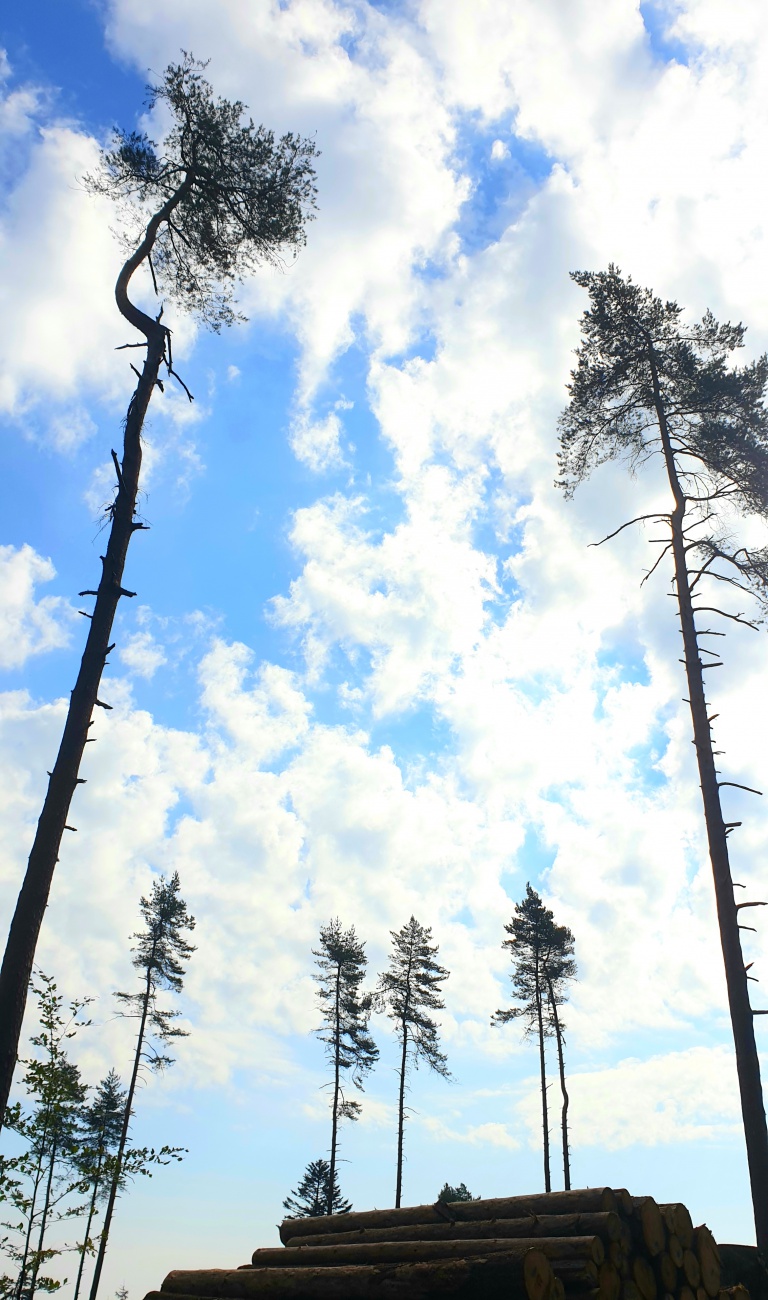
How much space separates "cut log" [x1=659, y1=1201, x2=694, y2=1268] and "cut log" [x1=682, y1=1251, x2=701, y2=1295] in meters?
0.08

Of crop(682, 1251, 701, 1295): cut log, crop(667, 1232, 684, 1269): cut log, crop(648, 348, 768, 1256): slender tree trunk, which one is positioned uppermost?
crop(648, 348, 768, 1256): slender tree trunk

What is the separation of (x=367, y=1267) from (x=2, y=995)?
17.9ft

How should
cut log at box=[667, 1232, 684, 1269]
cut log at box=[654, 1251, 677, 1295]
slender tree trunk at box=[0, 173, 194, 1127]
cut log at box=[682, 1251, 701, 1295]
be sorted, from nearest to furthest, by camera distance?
slender tree trunk at box=[0, 173, 194, 1127], cut log at box=[654, 1251, 677, 1295], cut log at box=[667, 1232, 684, 1269], cut log at box=[682, 1251, 701, 1295]

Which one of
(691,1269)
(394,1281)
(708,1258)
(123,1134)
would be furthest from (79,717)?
(123,1134)

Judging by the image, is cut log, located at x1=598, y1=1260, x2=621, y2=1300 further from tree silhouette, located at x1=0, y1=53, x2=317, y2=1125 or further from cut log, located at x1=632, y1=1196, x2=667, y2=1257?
tree silhouette, located at x1=0, y1=53, x2=317, y2=1125

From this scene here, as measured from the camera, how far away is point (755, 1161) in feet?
34.1

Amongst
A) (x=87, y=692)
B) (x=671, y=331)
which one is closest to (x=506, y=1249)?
(x=87, y=692)

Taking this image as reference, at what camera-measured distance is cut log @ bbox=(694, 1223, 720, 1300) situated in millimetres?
9859

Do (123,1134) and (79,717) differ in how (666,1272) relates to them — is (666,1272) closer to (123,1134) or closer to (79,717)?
(79,717)

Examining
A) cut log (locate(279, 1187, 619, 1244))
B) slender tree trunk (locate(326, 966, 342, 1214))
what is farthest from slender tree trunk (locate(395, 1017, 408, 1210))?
cut log (locate(279, 1187, 619, 1244))

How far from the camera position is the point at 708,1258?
10000 mm

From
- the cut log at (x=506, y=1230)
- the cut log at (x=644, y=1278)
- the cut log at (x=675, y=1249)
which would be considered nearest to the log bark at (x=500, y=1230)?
the cut log at (x=506, y=1230)

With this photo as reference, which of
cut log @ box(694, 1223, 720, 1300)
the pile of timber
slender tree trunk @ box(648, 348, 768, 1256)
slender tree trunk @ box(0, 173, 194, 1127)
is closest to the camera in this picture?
slender tree trunk @ box(0, 173, 194, 1127)

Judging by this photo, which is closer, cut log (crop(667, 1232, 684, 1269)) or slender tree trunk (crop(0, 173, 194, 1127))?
slender tree trunk (crop(0, 173, 194, 1127))
